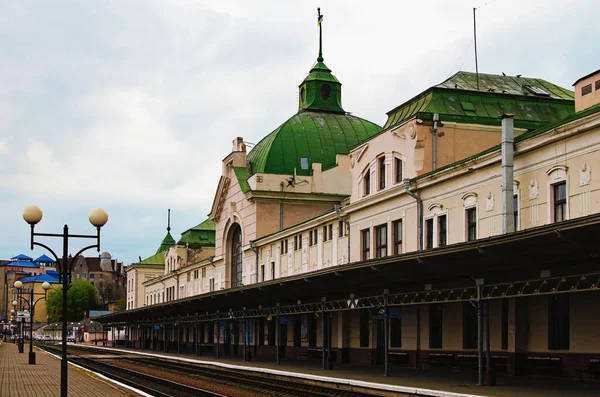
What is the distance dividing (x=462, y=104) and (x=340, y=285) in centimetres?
1009

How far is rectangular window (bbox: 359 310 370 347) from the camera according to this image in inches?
1485

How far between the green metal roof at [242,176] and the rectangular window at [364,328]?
71.6ft

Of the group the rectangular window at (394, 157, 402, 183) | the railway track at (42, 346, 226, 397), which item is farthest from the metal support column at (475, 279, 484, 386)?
the rectangular window at (394, 157, 402, 183)

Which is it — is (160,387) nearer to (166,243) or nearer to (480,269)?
(480,269)

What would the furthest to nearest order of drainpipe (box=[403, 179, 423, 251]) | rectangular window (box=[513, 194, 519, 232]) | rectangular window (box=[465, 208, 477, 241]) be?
drainpipe (box=[403, 179, 423, 251]), rectangular window (box=[465, 208, 477, 241]), rectangular window (box=[513, 194, 519, 232])

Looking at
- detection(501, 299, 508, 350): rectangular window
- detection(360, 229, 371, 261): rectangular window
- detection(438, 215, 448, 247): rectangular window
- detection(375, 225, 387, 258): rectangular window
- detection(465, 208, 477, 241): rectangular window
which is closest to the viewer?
detection(501, 299, 508, 350): rectangular window

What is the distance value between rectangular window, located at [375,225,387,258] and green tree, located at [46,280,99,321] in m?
124

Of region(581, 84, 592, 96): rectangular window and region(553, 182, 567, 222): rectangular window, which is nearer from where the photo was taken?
region(553, 182, 567, 222): rectangular window

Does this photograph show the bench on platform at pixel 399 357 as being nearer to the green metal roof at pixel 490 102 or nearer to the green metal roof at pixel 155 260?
the green metal roof at pixel 490 102

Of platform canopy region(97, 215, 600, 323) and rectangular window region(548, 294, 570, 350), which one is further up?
platform canopy region(97, 215, 600, 323)

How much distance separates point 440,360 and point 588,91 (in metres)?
10.1

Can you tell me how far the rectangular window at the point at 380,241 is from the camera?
118 feet

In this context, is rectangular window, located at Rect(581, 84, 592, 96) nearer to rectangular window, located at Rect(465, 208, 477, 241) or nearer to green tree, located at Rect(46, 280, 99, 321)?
rectangular window, located at Rect(465, 208, 477, 241)

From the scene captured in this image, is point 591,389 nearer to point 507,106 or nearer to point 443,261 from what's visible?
point 443,261
